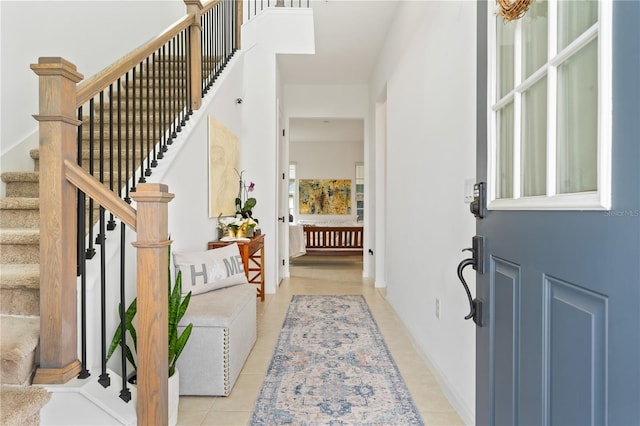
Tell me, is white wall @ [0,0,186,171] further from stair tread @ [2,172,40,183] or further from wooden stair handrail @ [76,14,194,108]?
wooden stair handrail @ [76,14,194,108]

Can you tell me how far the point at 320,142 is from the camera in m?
10.5

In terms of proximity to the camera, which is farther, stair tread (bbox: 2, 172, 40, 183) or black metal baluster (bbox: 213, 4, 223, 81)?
black metal baluster (bbox: 213, 4, 223, 81)

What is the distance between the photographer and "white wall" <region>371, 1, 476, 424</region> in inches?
77.4

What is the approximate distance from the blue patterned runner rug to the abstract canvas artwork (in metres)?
1.32

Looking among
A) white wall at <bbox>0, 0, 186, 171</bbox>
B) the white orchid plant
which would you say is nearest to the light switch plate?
the white orchid plant

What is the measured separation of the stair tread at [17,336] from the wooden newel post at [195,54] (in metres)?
1.93

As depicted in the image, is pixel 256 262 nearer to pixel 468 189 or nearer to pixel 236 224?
pixel 236 224

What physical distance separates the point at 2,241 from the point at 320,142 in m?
8.93

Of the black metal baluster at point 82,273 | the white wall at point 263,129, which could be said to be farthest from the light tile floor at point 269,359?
the white wall at point 263,129

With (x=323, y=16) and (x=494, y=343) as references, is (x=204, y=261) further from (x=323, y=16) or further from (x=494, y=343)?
(x=323, y=16)

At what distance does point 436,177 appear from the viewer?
8.16 ft

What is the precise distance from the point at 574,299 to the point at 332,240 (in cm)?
650

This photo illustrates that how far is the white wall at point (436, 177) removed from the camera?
197 centimetres

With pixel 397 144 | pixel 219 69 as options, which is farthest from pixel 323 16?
pixel 397 144
